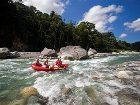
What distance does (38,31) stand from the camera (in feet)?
200

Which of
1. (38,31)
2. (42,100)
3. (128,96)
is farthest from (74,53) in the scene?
(38,31)

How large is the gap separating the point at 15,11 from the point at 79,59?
1061 inches

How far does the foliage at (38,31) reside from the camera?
5112 centimetres

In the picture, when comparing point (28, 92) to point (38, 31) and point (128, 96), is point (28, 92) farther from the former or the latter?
point (38, 31)

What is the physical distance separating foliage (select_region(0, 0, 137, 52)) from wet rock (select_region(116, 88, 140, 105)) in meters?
40.1

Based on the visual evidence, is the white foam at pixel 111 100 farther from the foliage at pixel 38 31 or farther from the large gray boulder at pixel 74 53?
the foliage at pixel 38 31

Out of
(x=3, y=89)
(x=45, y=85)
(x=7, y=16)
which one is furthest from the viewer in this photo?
(x=7, y=16)

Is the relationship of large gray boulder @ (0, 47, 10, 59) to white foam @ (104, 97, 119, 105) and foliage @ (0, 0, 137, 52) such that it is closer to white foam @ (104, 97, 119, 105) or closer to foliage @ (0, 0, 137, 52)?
foliage @ (0, 0, 137, 52)

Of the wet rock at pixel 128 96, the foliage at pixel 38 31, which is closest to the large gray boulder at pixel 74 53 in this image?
the foliage at pixel 38 31

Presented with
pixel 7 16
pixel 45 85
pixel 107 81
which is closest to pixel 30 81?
pixel 45 85

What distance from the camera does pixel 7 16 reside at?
50.8m

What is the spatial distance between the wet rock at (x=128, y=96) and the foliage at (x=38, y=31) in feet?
131

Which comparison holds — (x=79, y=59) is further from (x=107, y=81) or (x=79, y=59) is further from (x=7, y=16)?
(x=7, y=16)

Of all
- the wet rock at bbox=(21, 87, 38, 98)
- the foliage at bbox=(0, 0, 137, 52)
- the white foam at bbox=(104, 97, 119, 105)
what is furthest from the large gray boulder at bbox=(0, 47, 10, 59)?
the white foam at bbox=(104, 97, 119, 105)
